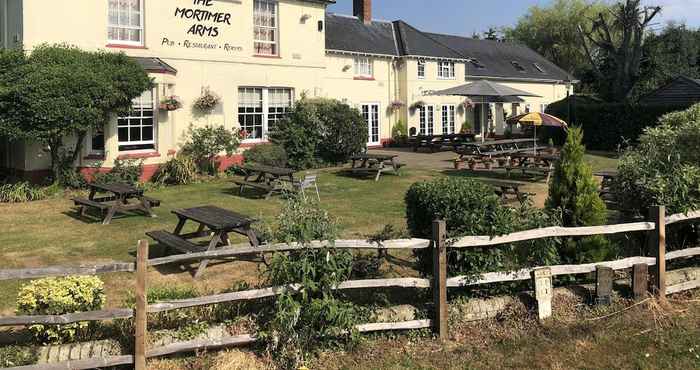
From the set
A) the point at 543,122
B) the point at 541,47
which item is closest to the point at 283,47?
the point at 543,122

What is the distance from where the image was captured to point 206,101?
61.2 feet

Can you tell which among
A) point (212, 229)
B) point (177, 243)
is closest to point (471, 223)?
point (212, 229)

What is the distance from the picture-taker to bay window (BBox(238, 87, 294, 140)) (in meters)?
20.2

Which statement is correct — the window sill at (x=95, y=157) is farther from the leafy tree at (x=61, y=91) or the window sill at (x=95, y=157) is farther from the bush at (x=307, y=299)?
the bush at (x=307, y=299)

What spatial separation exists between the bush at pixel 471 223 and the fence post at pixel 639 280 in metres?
0.90

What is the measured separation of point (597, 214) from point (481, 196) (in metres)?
1.77

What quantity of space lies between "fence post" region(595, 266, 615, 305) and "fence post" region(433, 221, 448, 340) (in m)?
1.93

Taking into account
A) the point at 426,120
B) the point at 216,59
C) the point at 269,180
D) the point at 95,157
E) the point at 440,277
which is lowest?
the point at 440,277

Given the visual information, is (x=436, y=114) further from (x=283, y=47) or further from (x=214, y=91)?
(x=214, y=91)

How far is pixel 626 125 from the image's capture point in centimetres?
2878

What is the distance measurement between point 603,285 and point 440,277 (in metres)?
2.07

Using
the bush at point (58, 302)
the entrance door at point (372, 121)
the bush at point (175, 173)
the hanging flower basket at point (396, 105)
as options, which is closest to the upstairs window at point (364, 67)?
the entrance door at point (372, 121)

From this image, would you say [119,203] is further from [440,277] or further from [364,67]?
[364,67]

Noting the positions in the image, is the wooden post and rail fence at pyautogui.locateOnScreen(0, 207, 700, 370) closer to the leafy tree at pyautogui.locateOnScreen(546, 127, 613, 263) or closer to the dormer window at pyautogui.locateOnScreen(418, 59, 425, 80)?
the leafy tree at pyautogui.locateOnScreen(546, 127, 613, 263)
